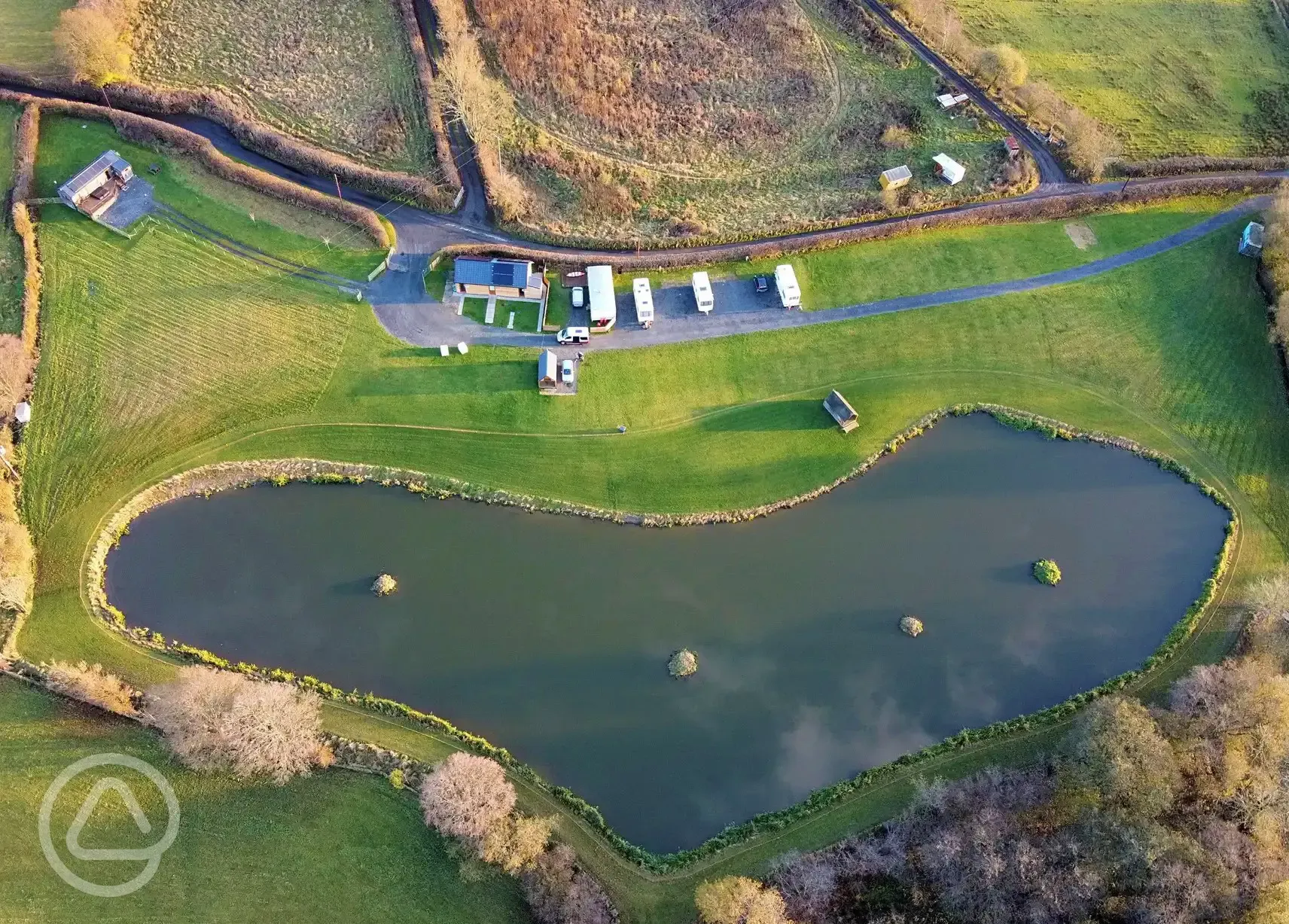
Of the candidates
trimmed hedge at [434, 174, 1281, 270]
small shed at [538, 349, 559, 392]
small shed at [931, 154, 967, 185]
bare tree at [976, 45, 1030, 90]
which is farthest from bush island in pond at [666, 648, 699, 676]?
bare tree at [976, 45, 1030, 90]

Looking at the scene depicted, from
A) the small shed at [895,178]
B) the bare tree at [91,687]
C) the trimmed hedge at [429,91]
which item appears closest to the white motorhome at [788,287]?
the small shed at [895,178]

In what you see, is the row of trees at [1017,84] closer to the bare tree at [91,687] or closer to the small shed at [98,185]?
the small shed at [98,185]

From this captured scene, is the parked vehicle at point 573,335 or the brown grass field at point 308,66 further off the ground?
the brown grass field at point 308,66

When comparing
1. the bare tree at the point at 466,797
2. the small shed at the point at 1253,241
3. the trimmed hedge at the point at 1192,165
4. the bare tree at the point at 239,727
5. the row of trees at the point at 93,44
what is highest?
the row of trees at the point at 93,44

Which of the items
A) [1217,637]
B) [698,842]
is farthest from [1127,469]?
[698,842]

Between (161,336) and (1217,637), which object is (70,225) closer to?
(161,336)

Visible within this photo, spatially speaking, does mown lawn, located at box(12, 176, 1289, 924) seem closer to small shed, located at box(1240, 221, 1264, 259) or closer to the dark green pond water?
the dark green pond water

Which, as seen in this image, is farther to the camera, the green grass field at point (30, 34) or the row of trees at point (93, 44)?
the green grass field at point (30, 34)
